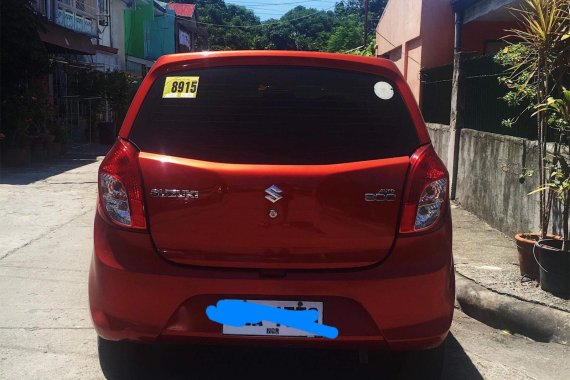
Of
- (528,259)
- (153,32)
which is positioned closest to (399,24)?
(528,259)

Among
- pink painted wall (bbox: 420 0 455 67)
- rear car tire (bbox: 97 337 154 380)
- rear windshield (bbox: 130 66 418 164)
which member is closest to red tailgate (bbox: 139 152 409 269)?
rear windshield (bbox: 130 66 418 164)

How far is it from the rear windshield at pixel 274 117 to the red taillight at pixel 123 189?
0.32ft

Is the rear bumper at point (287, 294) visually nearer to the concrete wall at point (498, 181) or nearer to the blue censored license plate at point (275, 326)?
the blue censored license plate at point (275, 326)

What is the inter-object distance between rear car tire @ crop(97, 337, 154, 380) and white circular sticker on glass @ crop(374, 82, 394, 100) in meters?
1.70

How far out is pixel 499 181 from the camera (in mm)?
6824

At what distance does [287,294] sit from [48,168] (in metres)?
11.1

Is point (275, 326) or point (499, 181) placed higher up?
point (499, 181)

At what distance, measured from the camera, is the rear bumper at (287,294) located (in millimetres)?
2611

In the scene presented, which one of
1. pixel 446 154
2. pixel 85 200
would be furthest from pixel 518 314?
pixel 85 200

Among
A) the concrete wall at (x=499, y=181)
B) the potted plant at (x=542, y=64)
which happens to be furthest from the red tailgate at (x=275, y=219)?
the concrete wall at (x=499, y=181)

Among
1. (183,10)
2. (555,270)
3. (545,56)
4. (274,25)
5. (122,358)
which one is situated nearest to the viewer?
(122,358)

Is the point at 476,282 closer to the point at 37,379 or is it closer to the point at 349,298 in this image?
the point at 349,298

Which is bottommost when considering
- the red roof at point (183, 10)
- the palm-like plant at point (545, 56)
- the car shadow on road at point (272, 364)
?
the car shadow on road at point (272, 364)

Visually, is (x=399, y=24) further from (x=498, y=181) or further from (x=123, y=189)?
(x=123, y=189)
